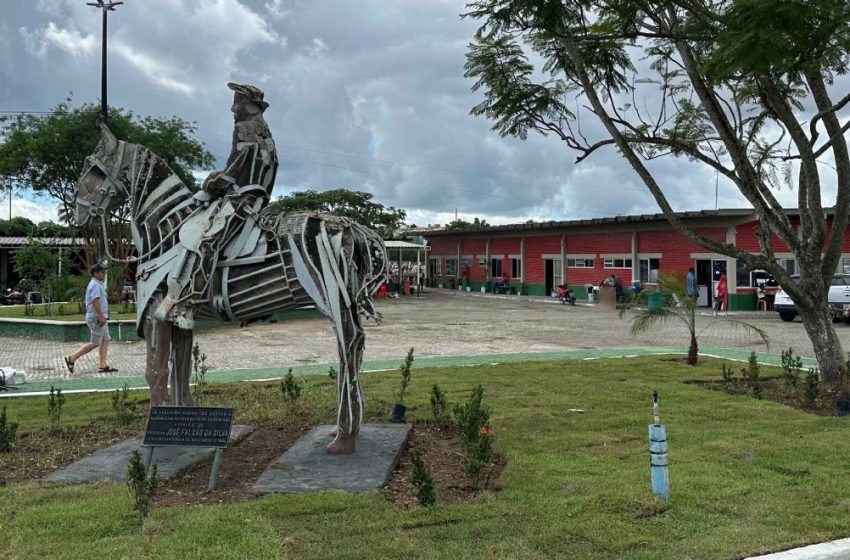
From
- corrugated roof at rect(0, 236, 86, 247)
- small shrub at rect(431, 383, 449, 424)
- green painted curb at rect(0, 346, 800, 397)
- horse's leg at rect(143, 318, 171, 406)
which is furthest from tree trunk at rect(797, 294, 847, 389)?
corrugated roof at rect(0, 236, 86, 247)

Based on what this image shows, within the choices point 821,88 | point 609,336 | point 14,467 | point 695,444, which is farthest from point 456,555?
point 609,336

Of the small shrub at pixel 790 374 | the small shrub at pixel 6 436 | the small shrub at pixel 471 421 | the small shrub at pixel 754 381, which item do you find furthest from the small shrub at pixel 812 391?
the small shrub at pixel 6 436

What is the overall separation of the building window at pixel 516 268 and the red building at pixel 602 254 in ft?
0.20

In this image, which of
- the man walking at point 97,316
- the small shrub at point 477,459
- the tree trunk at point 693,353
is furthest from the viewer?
the tree trunk at point 693,353

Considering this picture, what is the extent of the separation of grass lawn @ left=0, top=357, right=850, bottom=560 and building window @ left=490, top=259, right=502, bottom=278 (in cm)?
3557

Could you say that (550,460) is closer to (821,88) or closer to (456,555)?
(456,555)

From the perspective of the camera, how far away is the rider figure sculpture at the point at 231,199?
6.10 metres

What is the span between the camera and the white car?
22.3 metres

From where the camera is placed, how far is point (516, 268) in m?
41.5

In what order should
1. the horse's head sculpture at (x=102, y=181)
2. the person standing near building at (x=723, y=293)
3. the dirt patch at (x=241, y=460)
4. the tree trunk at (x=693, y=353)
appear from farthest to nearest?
the person standing near building at (x=723, y=293) → the tree trunk at (x=693, y=353) → the horse's head sculpture at (x=102, y=181) → the dirt patch at (x=241, y=460)

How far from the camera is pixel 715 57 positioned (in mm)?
6473

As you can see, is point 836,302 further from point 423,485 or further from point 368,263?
point 423,485

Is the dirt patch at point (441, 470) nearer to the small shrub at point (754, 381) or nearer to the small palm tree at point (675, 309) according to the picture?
the small shrub at point (754, 381)

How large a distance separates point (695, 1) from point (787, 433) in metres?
5.14
